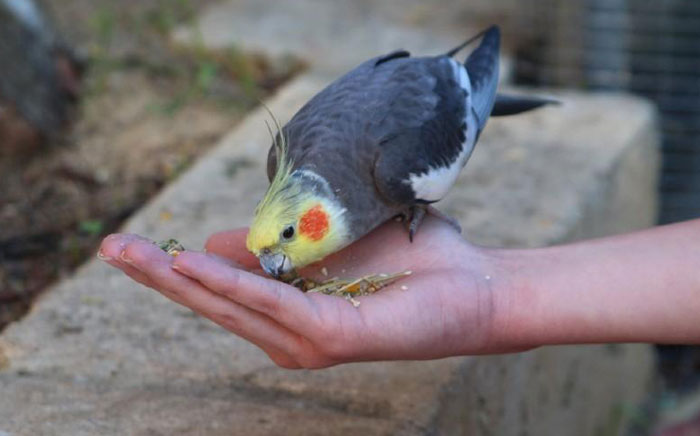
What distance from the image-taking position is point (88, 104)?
351cm

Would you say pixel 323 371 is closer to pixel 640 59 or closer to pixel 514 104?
pixel 514 104

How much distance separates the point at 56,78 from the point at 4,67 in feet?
1.01

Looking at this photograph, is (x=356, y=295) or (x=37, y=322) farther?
(x=37, y=322)

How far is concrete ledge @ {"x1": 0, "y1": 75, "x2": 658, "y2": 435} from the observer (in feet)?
6.40

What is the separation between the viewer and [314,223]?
1.83 metres

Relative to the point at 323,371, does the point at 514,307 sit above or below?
above

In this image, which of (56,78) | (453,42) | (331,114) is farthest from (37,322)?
(453,42)

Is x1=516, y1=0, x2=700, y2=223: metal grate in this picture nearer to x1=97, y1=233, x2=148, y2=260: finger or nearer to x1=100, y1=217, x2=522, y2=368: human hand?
x1=100, y1=217, x2=522, y2=368: human hand

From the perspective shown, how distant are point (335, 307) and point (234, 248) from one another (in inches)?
17.2

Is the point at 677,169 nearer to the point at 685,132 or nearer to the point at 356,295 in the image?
the point at 685,132

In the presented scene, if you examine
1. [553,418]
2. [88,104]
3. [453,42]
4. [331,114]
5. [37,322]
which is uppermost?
[453,42]

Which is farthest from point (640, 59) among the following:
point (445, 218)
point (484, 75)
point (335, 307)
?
point (335, 307)

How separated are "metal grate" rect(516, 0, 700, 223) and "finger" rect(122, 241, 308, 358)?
268 centimetres

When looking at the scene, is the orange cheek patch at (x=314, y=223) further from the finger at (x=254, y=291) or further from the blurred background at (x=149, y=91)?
the blurred background at (x=149, y=91)
